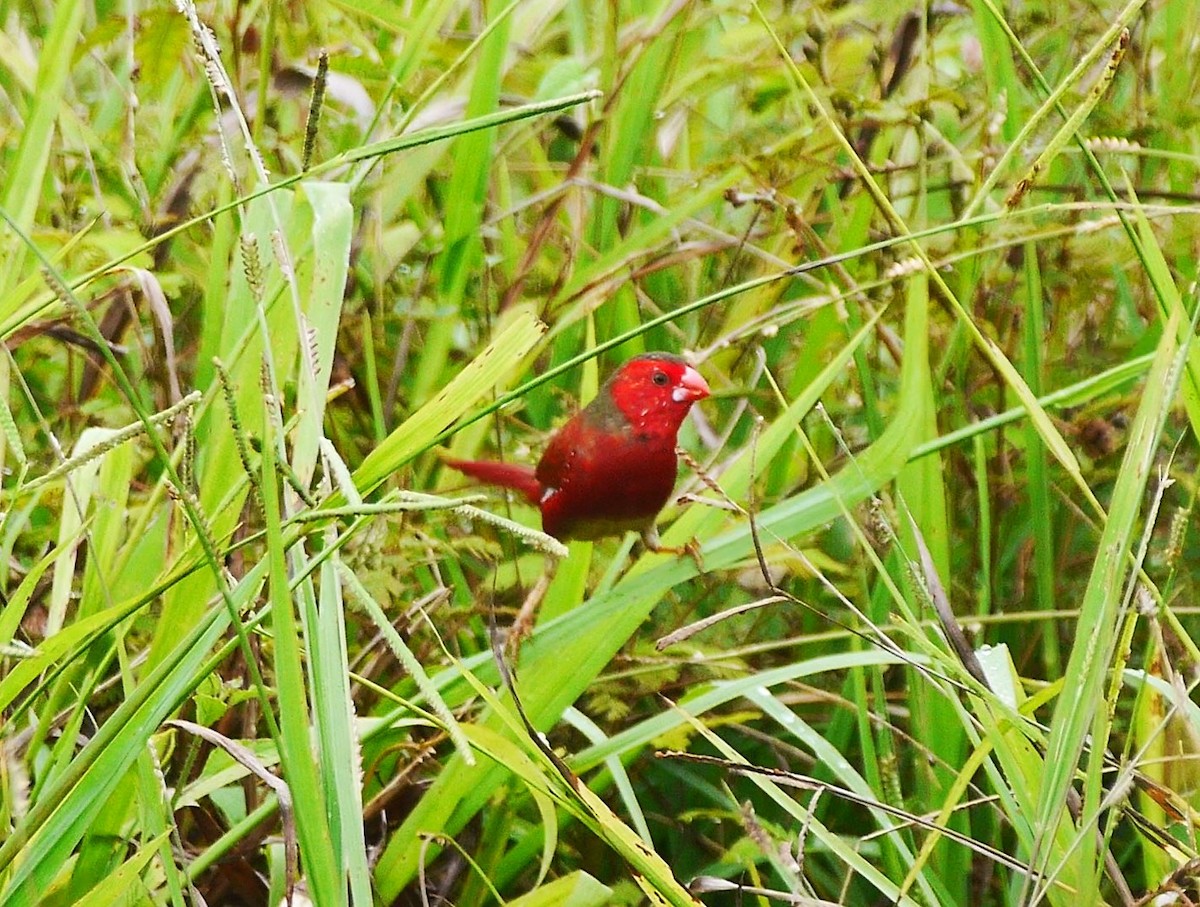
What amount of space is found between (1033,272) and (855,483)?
0.53 meters

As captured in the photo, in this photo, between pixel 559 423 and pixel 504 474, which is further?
pixel 559 423

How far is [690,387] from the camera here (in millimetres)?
2295

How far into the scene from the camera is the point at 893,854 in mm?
1578

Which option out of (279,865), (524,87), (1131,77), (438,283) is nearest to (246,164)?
(438,283)

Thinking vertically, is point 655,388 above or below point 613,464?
above

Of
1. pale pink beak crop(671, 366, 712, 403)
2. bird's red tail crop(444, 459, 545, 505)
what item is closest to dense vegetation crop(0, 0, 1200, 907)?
bird's red tail crop(444, 459, 545, 505)

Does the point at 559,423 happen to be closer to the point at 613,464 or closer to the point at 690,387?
the point at 613,464

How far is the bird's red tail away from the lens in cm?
221

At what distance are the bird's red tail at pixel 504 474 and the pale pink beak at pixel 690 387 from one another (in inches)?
10.8

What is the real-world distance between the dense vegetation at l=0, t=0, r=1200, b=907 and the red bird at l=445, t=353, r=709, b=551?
0.08m

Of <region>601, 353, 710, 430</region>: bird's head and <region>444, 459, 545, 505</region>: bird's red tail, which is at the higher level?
<region>601, 353, 710, 430</region>: bird's head

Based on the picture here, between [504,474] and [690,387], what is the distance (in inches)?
13.0

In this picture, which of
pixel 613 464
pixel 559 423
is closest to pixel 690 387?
pixel 613 464

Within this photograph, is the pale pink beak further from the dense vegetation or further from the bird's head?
the dense vegetation
